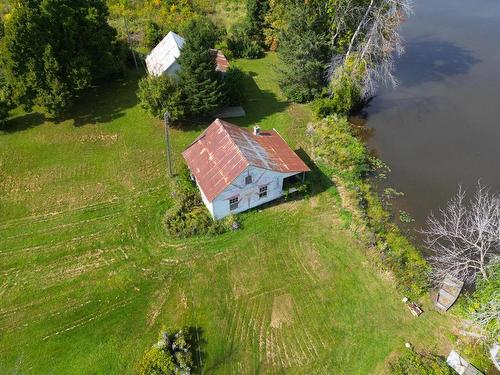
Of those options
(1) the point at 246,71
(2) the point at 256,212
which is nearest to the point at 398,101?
(1) the point at 246,71

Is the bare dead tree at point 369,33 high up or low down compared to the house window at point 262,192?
up

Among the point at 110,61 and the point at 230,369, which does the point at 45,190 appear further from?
the point at 230,369

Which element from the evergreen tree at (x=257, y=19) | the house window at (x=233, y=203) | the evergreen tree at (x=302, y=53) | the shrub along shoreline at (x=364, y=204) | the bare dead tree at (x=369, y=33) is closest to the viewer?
the shrub along shoreline at (x=364, y=204)

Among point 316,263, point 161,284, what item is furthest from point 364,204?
point 161,284

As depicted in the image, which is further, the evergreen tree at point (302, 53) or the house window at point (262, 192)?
the evergreen tree at point (302, 53)

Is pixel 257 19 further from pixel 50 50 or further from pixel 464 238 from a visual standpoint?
pixel 464 238

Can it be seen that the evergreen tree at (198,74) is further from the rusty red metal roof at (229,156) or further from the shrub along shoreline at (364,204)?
the shrub along shoreline at (364,204)

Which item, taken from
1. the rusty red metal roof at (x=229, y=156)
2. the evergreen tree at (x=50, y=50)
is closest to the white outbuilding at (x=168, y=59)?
the evergreen tree at (x=50, y=50)
